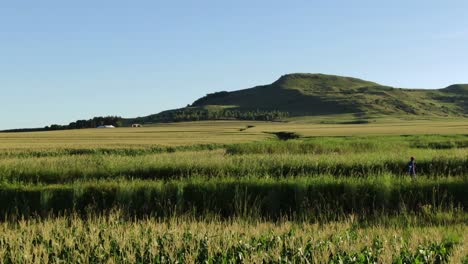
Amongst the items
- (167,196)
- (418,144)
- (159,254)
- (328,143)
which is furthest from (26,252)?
(418,144)

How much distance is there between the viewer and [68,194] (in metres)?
18.1

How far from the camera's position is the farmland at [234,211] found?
782cm

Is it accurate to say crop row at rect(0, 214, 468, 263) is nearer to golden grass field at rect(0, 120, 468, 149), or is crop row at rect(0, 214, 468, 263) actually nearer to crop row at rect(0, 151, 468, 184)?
crop row at rect(0, 151, 468, 184)

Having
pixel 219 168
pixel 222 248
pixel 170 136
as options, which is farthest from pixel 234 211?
pixel 170 136

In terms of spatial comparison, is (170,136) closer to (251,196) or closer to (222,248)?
(251,196)

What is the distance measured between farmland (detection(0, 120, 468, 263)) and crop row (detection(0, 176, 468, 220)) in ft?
0.14

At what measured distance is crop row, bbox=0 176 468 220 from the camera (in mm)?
16578

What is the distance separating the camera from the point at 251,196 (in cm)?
1738

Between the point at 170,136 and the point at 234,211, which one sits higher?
the point at 170,136

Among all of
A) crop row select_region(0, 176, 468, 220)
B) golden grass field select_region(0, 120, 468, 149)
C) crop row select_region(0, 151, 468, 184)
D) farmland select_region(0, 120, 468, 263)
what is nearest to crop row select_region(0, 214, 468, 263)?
farmland select_region(0, 120, 468, 263)

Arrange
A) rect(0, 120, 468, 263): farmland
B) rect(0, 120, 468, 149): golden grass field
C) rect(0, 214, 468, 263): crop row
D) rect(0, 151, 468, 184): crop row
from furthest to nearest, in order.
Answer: rect(0, 120, 468, 149): golden grass field, rect(0, 151, 468, 184): crop row, rect(0, 120, 468, 263): farmland, rect(0, 214, 468, 263): crop row

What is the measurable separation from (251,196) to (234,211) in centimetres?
107

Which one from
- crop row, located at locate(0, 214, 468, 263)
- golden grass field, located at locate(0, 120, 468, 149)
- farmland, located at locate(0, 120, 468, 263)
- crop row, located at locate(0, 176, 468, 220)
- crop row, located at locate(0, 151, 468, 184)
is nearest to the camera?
crop row, located at locate(0, 214, 468, 263)

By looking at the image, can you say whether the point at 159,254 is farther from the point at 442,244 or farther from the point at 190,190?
the point at 190,190
